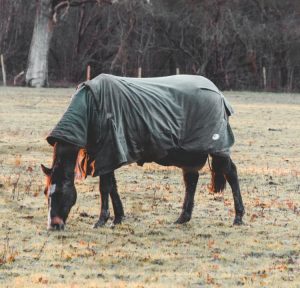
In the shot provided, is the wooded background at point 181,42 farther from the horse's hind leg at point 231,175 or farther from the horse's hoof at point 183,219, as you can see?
the horse's hoof at point 183,219

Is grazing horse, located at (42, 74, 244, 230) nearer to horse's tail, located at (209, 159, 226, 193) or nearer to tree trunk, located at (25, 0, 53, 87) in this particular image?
horse's tail, located at (209, 159, 226, 193)

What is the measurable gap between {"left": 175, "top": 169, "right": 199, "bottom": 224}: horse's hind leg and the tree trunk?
36.7 meters

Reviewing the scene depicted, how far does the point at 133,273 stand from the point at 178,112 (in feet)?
8.84

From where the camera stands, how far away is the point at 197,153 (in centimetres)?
926

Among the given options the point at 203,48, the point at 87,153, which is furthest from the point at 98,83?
the point at 203,48

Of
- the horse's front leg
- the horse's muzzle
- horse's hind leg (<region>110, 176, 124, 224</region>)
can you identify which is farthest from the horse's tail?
the horse's muzzle

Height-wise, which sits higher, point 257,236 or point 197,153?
point 197,153

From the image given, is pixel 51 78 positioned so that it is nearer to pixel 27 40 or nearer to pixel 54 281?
pixel 27 40

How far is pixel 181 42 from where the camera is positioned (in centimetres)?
4953

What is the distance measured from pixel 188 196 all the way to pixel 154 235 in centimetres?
109

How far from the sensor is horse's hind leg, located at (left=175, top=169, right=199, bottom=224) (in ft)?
30.8

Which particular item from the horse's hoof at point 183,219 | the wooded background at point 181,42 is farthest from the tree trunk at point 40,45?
the horse's hoof at point 183,219

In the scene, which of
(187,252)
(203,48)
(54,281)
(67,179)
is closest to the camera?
A: (54,281)

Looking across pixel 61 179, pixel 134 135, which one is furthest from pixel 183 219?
pixel 61 179
